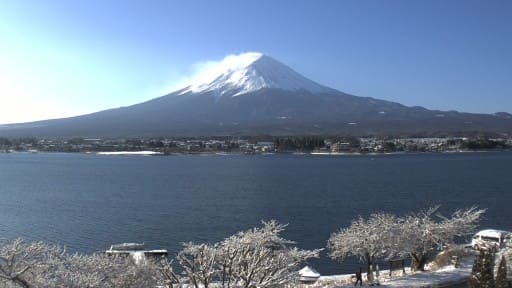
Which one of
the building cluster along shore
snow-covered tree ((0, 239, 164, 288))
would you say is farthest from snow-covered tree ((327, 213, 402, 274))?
the building cluster along shore

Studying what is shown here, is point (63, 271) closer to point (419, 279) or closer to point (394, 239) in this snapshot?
point (419, 279)

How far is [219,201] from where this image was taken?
31672 mm

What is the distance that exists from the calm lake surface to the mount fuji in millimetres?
73442

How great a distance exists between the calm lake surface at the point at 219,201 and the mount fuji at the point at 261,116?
73442 mm

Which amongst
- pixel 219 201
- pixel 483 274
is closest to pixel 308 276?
pixel 483 274

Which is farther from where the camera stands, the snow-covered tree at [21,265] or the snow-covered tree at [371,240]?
the snow-covered tree at [371,240]

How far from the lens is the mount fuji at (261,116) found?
13012 cm

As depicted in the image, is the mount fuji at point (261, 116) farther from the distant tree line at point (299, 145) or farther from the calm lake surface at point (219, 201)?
the calm lake surface at point (219, 201)

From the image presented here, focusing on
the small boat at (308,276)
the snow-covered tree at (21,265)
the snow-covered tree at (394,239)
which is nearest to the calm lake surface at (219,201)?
the small boat at (308,276)

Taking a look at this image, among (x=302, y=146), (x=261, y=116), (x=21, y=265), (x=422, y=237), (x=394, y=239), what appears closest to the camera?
(x=21, y=265)

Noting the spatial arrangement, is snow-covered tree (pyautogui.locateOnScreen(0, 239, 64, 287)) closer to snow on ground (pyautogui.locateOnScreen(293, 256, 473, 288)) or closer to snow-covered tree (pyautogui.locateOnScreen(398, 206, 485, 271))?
snow on ground (pyautogui.locateOnScreen(293, 256, 473, 288))

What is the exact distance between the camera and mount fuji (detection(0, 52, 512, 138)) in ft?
427

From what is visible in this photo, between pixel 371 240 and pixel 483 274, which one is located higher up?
pixel 483 274

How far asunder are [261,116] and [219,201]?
130734 millimetres
